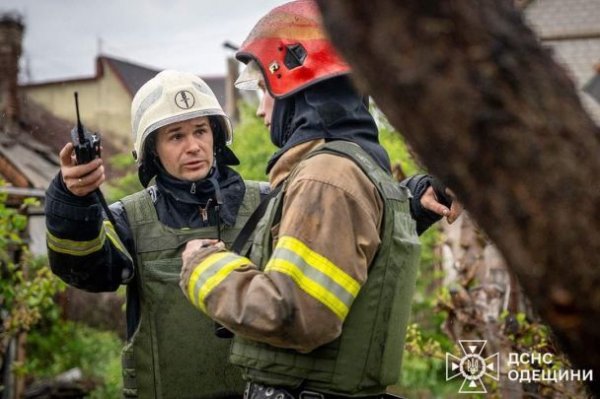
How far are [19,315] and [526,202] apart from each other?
606cm

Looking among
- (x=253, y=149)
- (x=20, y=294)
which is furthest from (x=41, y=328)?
(x=20, y=294)

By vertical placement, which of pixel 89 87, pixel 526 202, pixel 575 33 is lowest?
pixel 526 202

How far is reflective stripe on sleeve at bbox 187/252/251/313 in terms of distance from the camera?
7.75 feet

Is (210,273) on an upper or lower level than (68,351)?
lower

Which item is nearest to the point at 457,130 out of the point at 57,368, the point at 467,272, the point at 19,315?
the point at 467,272

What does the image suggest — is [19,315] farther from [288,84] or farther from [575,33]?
[575,33]

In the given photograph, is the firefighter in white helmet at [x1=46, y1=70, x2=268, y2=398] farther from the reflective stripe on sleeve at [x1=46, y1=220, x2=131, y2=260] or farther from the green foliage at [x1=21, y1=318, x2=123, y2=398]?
the green foliage at [x1=21, y1=318, x2=123, y2=398]

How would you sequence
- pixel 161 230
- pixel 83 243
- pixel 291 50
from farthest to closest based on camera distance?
1. pixel 161 230
2. pixel 83 243
3. pixel 291 50

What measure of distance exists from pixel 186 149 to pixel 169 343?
798mm

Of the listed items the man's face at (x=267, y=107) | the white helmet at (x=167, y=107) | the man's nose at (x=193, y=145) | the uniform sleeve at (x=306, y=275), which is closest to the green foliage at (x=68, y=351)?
the white helmet at (x=167, y=107)

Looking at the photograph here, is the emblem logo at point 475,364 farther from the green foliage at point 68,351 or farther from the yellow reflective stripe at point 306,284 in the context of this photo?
the green foliage at point 68,351

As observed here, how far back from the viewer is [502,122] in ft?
3.79

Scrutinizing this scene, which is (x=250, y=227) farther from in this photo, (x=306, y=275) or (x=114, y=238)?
(x=114, y=238)

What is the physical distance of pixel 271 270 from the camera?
2.30 metres
